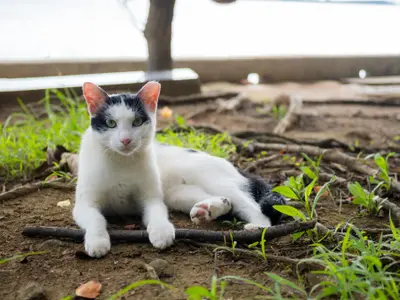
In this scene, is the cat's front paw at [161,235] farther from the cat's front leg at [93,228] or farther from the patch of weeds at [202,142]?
the patch of weeds at [202,142]

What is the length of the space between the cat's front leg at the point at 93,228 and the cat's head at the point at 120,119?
0.35 meters

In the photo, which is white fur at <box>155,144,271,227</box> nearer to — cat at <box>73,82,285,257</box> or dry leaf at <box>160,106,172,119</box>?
cat at <box>73,82,285,257</box>

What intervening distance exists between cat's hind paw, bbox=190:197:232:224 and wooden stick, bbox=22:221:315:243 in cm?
23

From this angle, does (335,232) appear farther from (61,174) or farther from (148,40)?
(148,40)

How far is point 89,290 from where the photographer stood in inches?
73.2

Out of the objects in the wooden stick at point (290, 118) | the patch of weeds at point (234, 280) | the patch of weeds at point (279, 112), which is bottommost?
the patch of weeds at point (279, 112)

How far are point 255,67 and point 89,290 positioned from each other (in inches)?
280

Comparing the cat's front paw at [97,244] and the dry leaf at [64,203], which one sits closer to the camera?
the cat's front paw at [97,244]

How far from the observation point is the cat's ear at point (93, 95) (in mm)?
2459

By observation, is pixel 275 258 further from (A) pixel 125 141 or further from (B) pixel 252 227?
(A) pixel 125 141

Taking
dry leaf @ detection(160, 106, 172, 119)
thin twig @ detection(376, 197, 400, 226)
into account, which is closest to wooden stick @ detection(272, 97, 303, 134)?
dry leaf @ detection(160, 106, 172, 119)

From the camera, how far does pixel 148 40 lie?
6277 millimetres

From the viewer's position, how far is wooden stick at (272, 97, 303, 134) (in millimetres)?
4965

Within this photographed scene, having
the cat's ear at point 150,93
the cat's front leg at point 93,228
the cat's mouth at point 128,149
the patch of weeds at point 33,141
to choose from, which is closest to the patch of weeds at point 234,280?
the cat's front leg at point 93,228
